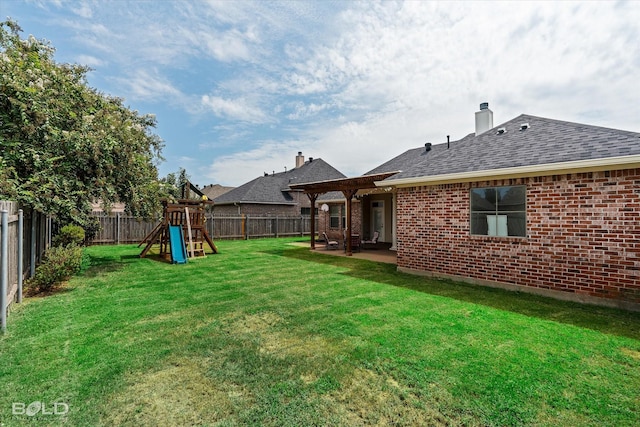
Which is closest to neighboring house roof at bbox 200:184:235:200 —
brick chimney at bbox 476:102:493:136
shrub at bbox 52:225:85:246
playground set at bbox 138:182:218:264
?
shrub at bbox 52:225:85:246

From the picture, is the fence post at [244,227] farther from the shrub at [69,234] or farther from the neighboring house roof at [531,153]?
the neighboring house roof at [531,153]

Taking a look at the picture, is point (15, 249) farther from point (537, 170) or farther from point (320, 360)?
point (537, 170)

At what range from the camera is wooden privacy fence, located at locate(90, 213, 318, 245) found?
17047mm

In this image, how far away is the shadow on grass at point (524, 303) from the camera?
4.82 metres

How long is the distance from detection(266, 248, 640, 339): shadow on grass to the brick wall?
15.4 inches

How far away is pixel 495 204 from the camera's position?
290 inches

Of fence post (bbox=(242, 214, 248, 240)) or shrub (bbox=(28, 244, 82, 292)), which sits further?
fence post (bbox=(242, 214, 248, 240))

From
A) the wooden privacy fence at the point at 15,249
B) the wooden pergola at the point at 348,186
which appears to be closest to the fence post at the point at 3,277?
the wooden privacy fence at the point at 15,249

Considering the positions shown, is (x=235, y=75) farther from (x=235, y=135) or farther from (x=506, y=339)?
(x=506, y=339)

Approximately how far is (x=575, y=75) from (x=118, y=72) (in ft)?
54.8

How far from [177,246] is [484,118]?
13.5 m

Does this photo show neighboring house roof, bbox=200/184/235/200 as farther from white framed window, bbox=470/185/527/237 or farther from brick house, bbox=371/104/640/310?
white framed window, bbox=470/185/527/237

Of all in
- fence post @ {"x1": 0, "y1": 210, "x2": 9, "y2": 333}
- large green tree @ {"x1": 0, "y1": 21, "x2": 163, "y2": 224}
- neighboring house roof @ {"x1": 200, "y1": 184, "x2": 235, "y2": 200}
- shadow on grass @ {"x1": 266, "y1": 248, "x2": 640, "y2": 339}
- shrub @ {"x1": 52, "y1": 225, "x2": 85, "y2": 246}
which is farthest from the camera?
neighboring house roof @ {"x1": 200, "y1": 184, "x2": 235, "y2": 200}

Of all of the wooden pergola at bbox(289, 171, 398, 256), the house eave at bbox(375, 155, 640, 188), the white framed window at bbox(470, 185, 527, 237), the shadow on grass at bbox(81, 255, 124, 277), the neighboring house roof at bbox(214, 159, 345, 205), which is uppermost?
the neighboring house roof at bbox(214, 159, 345, 205)
